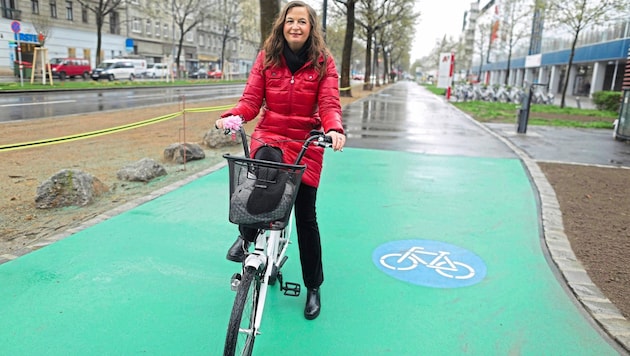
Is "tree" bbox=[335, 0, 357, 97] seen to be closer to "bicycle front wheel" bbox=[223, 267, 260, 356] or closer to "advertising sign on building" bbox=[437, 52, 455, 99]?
"advertising sign on building" bbox=[437, 52, 455, 99]

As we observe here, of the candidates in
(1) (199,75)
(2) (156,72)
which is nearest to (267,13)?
(2) (156,72)

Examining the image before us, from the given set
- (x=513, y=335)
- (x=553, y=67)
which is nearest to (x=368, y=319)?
(x=513, y=335)

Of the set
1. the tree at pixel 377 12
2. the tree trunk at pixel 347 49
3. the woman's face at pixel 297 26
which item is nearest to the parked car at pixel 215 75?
the tree at pixel 377 12

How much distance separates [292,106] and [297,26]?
0.46 meters

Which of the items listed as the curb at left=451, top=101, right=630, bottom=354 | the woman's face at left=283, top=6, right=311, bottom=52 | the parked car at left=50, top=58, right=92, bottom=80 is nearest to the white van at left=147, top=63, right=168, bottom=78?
the parked car at left=50, top=58, right=92, bottom=80

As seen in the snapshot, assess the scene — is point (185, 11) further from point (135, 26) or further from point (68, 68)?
point (68, 68)

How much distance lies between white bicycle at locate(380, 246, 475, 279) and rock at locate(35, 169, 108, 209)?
338 centimetres

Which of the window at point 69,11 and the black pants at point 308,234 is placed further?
the window at point 69,11

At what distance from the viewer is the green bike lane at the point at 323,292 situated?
284 cm

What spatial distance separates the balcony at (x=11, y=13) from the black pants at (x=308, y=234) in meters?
42.7

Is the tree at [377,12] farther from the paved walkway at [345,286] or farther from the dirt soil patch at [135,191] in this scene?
the paved walkway at [345,286]

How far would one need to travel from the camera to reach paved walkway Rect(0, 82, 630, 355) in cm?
286

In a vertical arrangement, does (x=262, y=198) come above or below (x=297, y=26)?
below

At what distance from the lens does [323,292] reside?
3.50 metres
